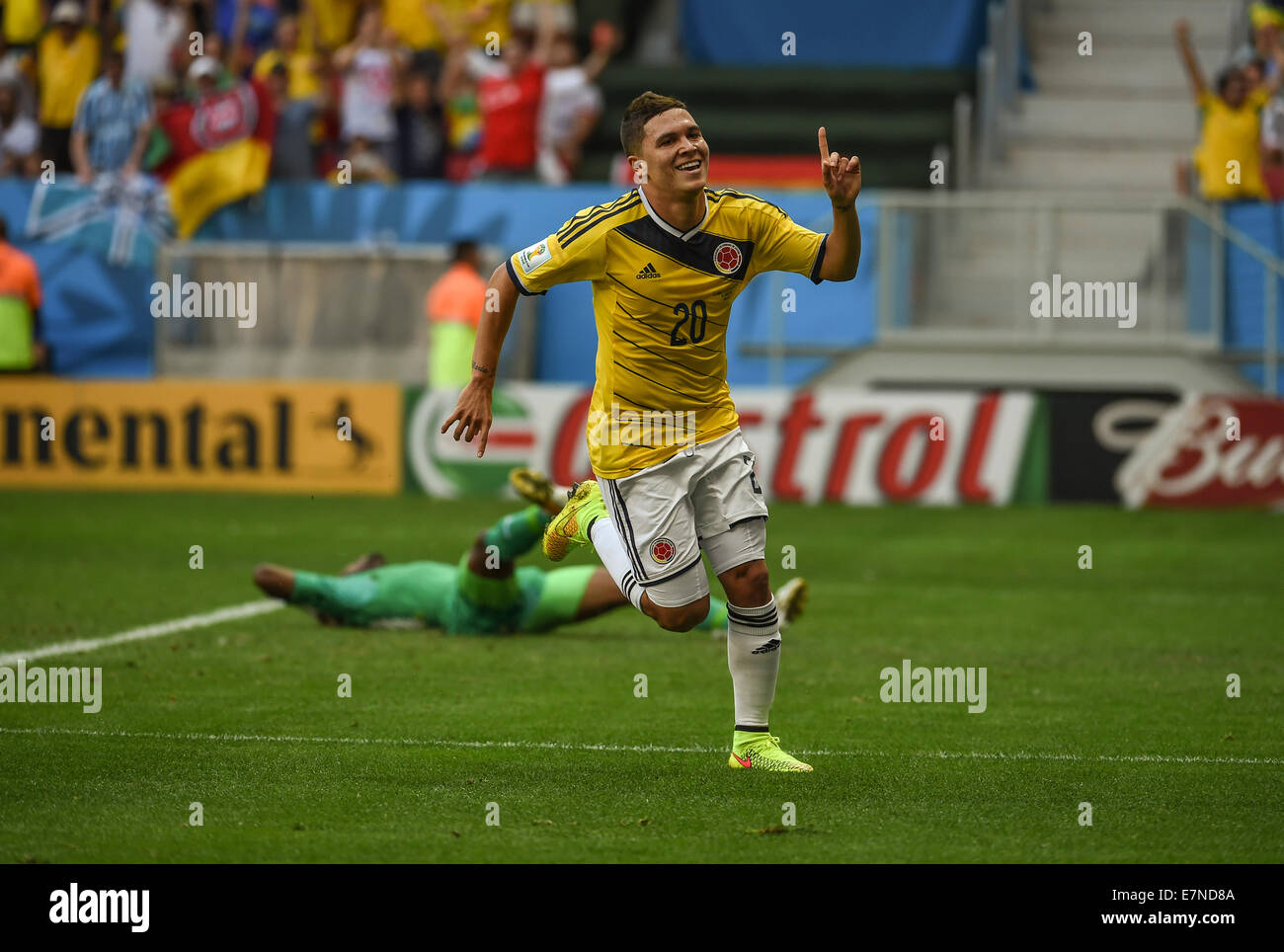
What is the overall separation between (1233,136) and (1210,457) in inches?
189

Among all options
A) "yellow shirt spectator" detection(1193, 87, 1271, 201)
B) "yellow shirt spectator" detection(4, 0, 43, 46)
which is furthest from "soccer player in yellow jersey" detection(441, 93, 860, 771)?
"yellow shirt spectator" detection(4, 0, 43, 46)

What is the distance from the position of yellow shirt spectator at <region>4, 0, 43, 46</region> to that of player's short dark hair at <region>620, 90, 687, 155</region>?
801 inches

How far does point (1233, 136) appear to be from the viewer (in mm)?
21844

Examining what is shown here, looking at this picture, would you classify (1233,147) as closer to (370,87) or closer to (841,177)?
(370,87)

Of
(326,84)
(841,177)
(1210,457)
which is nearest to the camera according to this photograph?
(841,177)

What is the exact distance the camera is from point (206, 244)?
78.7ft

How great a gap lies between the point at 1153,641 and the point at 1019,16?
15830mm

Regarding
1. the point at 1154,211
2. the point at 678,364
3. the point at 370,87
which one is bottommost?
the point at 678,364

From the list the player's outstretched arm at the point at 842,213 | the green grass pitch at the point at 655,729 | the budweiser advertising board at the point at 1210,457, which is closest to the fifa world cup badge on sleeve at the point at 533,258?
the player's outstretched arm at the point at 842,213

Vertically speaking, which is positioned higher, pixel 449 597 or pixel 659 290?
pixel 659 290

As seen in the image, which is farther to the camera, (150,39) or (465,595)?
(150,39)

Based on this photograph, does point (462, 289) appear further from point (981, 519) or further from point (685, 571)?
point (685, 571)

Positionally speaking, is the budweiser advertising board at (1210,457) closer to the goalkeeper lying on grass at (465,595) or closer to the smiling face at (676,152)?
the goalkeeper lying on grass at (465,595)

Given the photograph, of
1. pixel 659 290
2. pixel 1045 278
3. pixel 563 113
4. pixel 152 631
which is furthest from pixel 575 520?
pixel 563 113
